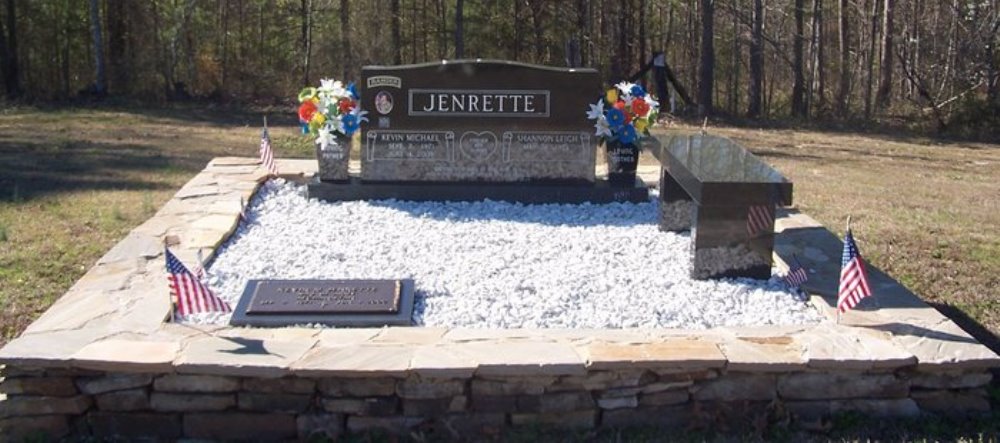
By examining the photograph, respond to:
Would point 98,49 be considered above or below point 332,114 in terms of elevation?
above

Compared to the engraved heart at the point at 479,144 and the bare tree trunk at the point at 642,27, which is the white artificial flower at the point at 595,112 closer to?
the engraved heart at the point at 479,144

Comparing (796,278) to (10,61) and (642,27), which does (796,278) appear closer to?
(642,27)

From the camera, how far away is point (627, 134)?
8.02m

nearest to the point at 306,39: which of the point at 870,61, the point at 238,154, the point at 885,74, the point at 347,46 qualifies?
the point at 347,46

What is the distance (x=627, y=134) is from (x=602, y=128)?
0.72ft

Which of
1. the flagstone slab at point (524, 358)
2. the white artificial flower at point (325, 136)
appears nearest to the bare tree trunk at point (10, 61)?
the white artificial flower at point (325, 136)

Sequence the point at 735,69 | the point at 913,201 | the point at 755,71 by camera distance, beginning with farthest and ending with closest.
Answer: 1. the point at 735,69
2. the point at 755,71
3. the point at 913,201

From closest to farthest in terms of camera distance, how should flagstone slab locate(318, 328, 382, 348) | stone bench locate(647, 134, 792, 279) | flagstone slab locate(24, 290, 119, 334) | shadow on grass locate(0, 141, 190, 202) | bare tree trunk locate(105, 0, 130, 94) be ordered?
flagstone slab locate(318, 328, 382, 348)
flagstone slab locate(24, 290, 119, 334)
stone bench locate(647, 134, 792, 279)
shadow on grass locate(0, 141, 190, 202)
bare tree trunk locate(105, 0, 130, 94)

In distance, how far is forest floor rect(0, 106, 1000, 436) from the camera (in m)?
6.32

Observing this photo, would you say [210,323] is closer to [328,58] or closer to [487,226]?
[487,226]

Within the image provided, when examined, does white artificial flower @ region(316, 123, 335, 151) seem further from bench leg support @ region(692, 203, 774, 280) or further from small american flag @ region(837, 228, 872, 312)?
small american flag @ region(837, 228, 872, 312)

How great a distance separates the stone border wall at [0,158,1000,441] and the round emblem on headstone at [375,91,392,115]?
3.43 meters

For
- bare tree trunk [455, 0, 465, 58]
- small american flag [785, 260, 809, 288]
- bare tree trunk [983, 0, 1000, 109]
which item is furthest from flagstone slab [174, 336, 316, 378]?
bare tree trunk [983, 0, 1000, 109]

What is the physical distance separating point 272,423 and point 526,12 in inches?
623
